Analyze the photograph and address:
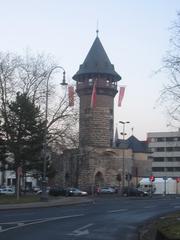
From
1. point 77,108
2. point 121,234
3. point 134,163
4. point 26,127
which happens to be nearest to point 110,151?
point 134,163

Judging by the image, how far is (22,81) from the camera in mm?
67625

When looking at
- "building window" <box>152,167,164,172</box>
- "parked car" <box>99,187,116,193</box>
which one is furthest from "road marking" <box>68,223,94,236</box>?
"building window" <box>152,167,164,172</box>

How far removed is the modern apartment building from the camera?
149 m

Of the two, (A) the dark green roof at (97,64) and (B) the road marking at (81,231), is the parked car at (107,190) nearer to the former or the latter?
(A) the dark green roof at (97,64)

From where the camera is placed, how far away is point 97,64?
93438 mm

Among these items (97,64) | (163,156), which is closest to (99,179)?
(97,64)

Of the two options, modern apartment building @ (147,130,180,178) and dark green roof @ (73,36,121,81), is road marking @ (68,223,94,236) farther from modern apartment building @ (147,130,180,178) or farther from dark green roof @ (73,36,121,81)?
modern apartment building @ (147,130,180,178)

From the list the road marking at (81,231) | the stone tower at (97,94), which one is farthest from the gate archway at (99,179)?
the road marking at (81,231)

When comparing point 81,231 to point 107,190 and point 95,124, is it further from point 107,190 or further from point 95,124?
point 95,124

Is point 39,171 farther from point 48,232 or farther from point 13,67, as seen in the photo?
point 48,232

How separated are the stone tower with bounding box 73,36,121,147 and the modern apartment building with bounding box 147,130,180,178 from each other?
185ft

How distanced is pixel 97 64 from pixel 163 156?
64677 mm

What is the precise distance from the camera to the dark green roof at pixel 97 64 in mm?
93062

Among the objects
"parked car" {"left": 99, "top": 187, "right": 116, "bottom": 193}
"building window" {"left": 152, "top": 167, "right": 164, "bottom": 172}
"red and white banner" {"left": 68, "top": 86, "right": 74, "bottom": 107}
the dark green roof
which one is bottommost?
"parked car" {"left": 99, "top": 187, "right": 116, "bottom": 193}
